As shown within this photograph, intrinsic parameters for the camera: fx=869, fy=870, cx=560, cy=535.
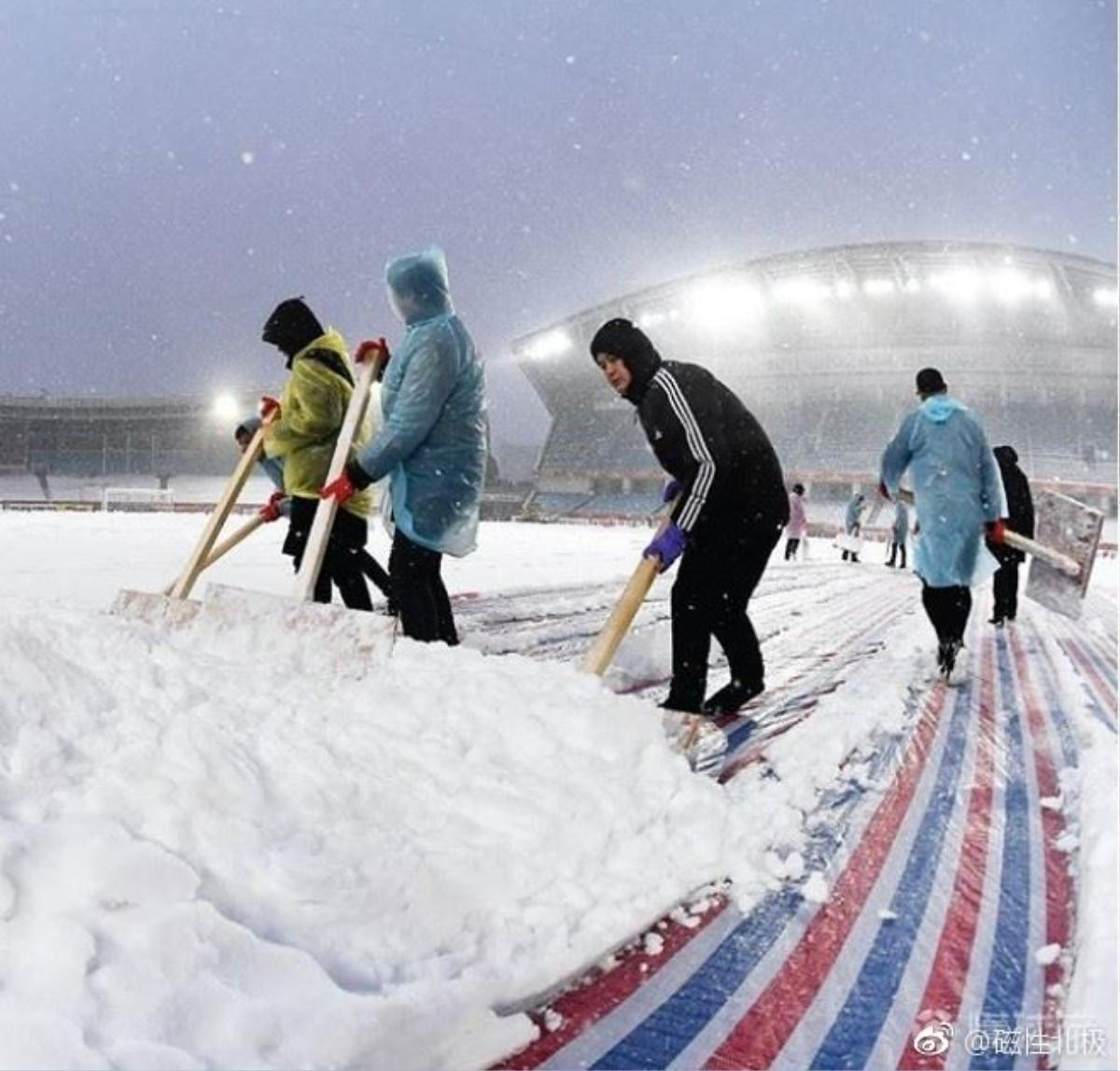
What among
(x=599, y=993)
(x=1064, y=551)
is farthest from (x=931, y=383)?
(x=599, y=993)

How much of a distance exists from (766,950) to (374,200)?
4938 centimetres

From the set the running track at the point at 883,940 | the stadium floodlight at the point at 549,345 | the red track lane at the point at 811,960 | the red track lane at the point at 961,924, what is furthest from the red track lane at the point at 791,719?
the stadium floodlight at the point at 549,345

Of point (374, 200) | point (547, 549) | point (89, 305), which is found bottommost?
point (547, 549)

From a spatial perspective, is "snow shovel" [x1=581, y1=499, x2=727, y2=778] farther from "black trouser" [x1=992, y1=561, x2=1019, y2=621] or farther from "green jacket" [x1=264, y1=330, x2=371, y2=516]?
"black trouser" [x1=992, y1=561, x2=1019, y2=621]

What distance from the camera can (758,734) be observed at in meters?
2.36

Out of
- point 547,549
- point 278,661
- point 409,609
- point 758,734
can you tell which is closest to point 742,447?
point 758,734

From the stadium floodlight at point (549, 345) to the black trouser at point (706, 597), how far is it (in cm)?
3499

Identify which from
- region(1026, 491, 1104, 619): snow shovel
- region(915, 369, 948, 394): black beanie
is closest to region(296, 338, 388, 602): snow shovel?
region(915, 369, 948, 394): black beanie

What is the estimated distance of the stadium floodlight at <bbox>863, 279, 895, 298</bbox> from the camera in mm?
31078

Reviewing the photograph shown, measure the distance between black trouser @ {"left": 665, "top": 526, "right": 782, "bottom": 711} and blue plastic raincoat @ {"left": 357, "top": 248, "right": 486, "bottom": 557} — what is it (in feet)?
2.69

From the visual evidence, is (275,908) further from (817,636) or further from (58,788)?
(817,636)

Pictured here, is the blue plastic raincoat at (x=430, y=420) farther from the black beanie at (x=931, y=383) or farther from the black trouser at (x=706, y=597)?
Answer: the black beanie at (x=931, y=383)

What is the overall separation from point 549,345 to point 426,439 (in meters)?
35.2

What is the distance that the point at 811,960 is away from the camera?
4.08 ft
